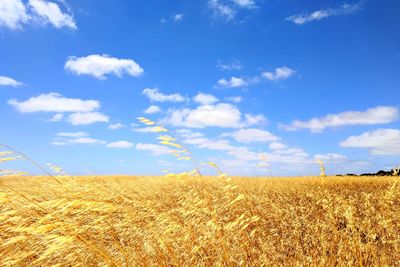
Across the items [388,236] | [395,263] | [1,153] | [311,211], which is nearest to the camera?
[1,153]

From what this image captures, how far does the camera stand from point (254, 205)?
5.91 m

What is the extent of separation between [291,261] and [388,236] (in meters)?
1.74

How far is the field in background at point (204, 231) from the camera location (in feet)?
10.5

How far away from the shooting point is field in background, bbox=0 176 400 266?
319cm

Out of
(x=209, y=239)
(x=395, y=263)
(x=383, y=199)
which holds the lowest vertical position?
(x=395, y=263)

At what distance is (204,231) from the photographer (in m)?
3.79

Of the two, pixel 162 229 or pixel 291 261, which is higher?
pixel 162 229

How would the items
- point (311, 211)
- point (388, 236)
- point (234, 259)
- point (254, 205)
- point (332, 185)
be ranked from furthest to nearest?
point (332, 185) < point (254, 205) < point (311, 211) < point (388, 236) < point (234, 259)

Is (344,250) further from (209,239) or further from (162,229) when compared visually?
(162,229)

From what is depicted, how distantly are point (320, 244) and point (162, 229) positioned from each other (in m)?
1.95

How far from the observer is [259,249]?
402cm

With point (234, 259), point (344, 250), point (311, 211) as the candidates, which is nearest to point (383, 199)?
point (311, 211)

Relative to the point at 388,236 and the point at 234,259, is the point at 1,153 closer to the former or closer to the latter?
the point at 234,259

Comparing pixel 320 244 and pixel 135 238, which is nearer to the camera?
pixel 320 244
